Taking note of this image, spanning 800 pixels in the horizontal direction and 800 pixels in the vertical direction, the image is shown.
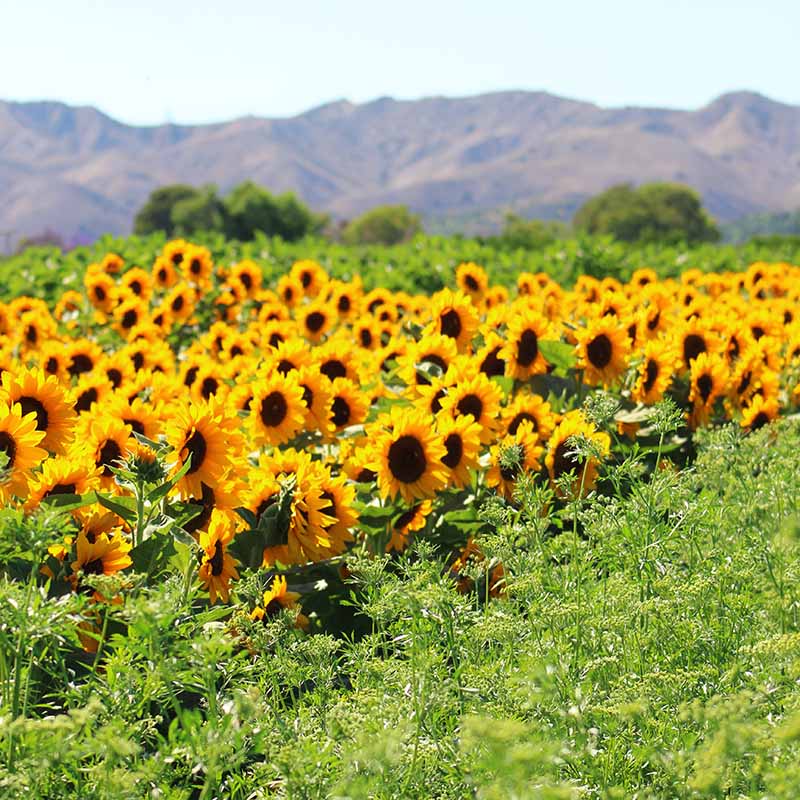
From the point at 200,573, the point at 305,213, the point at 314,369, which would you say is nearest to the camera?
the point at 200,573

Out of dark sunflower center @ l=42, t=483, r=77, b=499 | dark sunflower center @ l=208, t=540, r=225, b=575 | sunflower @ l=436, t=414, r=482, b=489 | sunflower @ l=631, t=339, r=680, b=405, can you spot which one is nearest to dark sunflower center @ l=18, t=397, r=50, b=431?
dark sunflower center @ l=42, t=483, r=77, b=499

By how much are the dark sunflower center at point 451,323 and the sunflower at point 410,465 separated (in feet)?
5.66

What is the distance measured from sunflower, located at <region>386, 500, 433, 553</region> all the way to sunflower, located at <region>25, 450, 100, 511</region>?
1.31m

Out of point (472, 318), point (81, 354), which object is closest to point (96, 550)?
point (472, 318)

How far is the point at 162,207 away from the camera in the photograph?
320 ft

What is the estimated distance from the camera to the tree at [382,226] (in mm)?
114938

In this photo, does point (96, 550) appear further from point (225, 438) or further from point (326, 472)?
point (326, 472)

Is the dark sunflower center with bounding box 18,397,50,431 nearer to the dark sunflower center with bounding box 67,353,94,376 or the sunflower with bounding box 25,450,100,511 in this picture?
the sunflower with bounding box 25,450,100,511

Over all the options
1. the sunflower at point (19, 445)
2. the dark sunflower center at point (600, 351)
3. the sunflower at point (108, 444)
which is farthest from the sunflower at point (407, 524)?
the sunflower at point (19, 445)

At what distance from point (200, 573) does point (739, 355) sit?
3.84 meters

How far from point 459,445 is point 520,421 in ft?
1.91

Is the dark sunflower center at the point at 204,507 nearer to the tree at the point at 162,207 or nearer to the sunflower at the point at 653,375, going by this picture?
the sunflower at the point at 653,375

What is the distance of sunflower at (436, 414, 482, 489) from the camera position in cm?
443

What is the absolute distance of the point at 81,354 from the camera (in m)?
6.76
